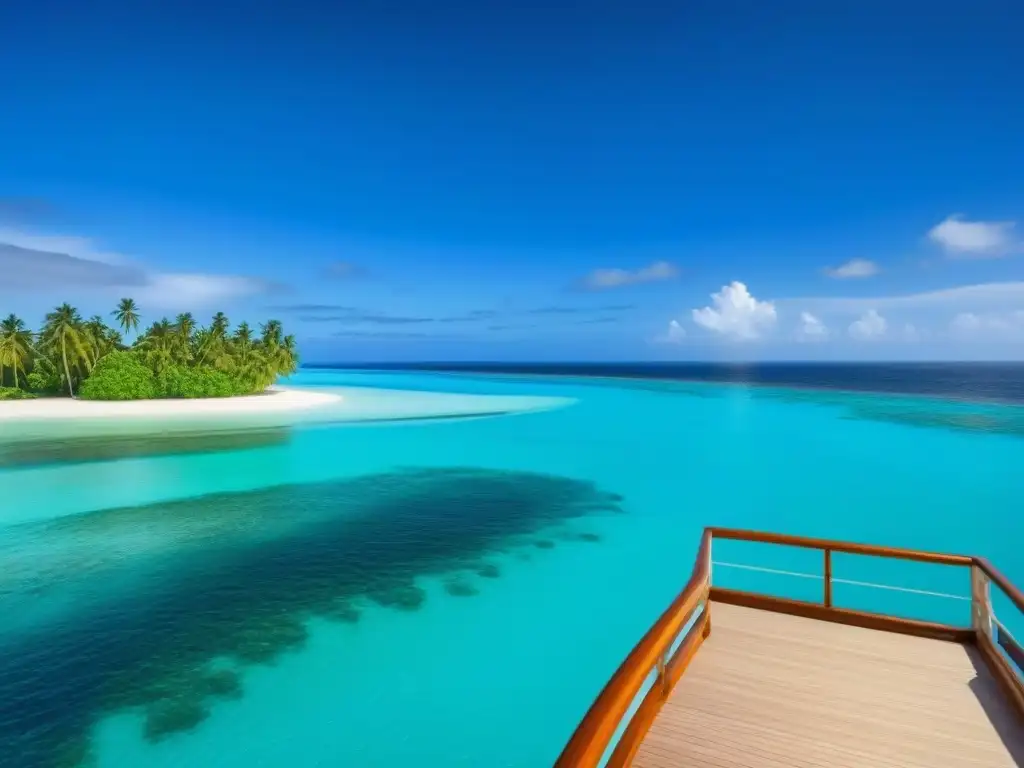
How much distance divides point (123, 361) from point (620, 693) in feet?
184

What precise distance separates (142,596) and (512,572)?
254 inches

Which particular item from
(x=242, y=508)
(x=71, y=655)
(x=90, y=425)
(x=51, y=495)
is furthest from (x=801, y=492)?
(x=90, y=425)

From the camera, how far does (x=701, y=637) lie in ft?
16.2

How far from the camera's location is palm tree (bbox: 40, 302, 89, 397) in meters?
46.0

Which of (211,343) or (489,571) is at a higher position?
(211,343)

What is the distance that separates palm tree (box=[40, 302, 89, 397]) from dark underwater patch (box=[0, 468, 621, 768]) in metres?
40.8

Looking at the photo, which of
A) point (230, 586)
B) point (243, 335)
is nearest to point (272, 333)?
point (243, 335)

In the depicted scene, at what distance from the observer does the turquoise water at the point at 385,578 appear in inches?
256

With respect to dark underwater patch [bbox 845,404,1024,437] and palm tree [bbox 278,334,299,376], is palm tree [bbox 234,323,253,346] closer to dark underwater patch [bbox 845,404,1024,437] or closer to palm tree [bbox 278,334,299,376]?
palm tree [bbox 278,334,299,376]

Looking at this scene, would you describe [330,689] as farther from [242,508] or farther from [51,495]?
[51,495]

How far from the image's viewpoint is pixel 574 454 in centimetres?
2528

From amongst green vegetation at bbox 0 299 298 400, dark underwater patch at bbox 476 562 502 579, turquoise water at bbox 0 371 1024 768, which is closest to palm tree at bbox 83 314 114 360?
green vegetation at bbox 0 299 298 400

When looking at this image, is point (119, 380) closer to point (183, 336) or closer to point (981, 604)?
point (183, 336)

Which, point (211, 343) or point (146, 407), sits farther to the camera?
point (211, 343)
